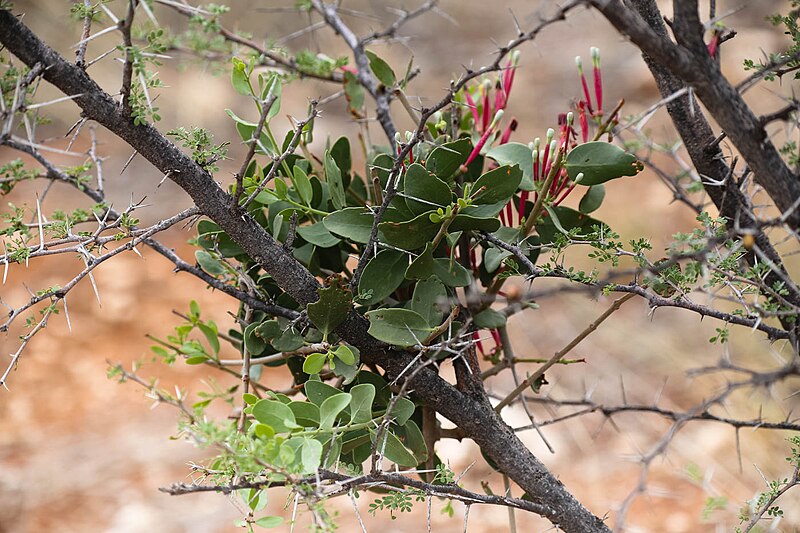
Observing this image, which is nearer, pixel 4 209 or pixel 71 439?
pixel 71 439

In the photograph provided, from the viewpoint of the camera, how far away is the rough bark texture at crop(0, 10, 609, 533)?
50cm

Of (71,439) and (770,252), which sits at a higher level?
(71,439)

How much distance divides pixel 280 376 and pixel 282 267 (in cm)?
170

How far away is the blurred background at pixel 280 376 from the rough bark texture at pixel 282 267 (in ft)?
0.81

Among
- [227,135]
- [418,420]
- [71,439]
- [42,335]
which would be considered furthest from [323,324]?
[227,135]

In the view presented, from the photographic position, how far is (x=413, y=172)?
0.55 meters

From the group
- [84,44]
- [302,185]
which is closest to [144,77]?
[84,44]

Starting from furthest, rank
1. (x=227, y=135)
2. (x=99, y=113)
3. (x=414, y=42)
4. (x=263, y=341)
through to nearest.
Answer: (x=414, y=42)
(x=227, y=135)
(x=263, y=341)
(x=99, y=113)

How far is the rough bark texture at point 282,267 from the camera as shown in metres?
0.50

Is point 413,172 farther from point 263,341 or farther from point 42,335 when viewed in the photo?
point 42,335

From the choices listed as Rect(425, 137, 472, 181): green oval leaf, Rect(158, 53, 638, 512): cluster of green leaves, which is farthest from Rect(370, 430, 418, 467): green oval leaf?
Rect(425, 137, 472, 181): green oval leaf

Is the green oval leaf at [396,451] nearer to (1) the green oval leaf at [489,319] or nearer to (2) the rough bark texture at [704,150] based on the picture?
(1) the green oval leaf at [489,319]

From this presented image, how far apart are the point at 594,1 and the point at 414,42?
3068mm

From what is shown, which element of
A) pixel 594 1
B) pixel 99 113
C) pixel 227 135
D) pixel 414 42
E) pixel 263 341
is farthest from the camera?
pixel 414 42
